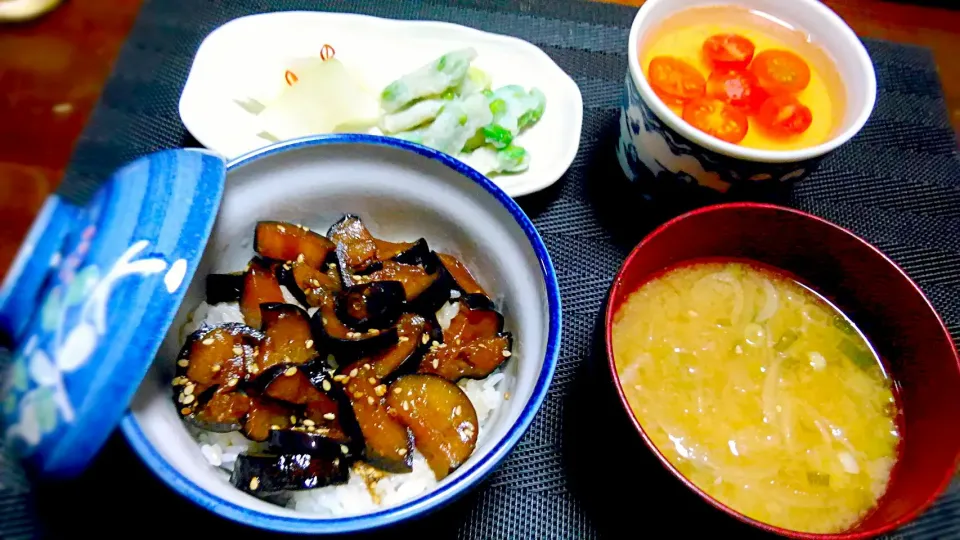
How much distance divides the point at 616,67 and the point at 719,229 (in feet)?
3.24

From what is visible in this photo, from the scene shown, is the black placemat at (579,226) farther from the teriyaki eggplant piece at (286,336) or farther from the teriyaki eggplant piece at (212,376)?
the teriyaki eggplant piece at (286,336)

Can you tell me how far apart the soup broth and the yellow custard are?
411 mm

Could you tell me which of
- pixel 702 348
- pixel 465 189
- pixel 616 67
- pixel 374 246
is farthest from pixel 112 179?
pixel 616 67

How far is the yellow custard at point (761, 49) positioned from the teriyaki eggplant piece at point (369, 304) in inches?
33.8

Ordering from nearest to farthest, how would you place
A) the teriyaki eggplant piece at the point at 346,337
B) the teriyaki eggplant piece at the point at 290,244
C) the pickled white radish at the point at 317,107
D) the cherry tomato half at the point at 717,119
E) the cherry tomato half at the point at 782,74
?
1. the teriyaki eggplant piece at the point at 346,337
2. the teriyaki eggplant piece at the point at 290,244
3. the cherry tomato half at the point at 717,119
4. the cherry tomato half at the point at 782,74
5. the pickled white radish at the point at 317,107

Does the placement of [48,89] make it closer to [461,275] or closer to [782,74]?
[461,275]

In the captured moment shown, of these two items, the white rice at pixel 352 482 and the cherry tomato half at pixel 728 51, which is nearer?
the white rice at pixel 352 482

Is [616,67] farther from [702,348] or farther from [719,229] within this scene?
[702,348]

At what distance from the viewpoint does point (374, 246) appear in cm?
146

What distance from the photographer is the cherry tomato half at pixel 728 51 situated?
171cm

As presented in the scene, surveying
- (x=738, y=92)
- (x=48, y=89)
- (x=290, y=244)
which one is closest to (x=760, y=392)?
(x=738, y=92)

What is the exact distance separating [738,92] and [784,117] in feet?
0.42

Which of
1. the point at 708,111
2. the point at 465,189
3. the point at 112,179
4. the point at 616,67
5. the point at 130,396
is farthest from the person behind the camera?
the point at 616,67

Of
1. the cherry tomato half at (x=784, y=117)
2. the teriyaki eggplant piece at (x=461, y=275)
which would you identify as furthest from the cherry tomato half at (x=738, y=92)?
the teriyaki eggplant piece at (x=461, y=275)
